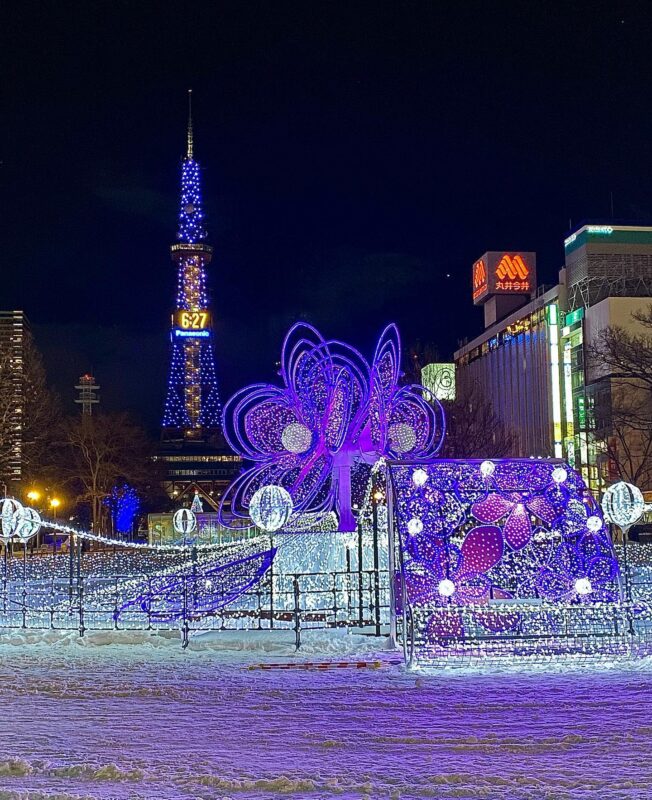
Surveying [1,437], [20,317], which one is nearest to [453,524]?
[1,437]

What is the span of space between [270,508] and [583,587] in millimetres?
4816

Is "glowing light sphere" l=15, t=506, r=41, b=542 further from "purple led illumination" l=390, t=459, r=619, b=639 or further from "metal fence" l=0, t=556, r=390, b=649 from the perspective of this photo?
"purple led illumination" l=390, t=459, r=619, b=639

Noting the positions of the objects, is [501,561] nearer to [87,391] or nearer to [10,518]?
[10,518]

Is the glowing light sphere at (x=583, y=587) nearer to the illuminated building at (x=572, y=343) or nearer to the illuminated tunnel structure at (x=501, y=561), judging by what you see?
the illuminated tunnel structure at (x=501, y=561)

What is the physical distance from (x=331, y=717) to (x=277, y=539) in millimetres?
9346

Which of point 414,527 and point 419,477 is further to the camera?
point 419,477

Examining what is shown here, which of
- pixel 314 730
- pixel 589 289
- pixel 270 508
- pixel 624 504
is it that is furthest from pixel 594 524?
pixel 589 289

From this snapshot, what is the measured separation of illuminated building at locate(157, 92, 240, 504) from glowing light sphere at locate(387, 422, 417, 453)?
4319 inches

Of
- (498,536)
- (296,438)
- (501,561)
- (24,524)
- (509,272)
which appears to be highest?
(509,272)

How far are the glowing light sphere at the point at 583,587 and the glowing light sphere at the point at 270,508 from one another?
4.55 meters

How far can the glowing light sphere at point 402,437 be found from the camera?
19.8 metres

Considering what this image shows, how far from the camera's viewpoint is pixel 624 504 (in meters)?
17.6

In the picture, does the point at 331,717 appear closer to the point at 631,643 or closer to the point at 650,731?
the point at 650,731

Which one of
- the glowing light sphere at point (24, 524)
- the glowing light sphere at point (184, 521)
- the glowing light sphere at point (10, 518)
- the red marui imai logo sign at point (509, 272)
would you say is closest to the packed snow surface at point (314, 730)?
the glowing light sphere at point (24, 524)
